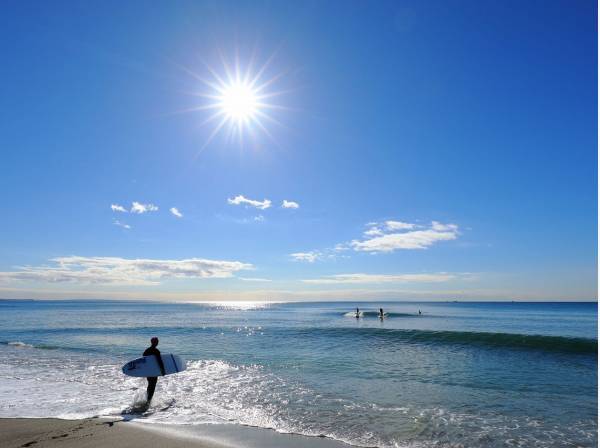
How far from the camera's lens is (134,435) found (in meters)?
9.12

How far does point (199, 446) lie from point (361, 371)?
455 inches

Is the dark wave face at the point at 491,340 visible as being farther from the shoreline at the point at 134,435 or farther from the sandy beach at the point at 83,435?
the sandy beach at the point at 83,435

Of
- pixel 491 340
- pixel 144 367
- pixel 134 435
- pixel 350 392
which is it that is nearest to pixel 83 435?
pixel 134 435

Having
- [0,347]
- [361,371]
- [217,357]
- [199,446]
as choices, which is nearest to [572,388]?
[361,371]

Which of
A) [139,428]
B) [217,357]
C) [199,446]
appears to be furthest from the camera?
[217,357]

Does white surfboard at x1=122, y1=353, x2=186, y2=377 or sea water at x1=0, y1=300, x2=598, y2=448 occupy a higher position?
white surfboard at x1=122, y1=353, x2=186, y2=377

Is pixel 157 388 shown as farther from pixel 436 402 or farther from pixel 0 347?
pixel 0 347

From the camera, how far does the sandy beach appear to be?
843cm

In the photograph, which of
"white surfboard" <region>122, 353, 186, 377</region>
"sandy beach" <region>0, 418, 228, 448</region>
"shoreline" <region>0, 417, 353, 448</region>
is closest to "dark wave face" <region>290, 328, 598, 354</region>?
"white surfboard" <region>122, 353, 186, 377</region>

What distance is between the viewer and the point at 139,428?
9789mm

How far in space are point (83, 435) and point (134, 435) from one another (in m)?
1.19

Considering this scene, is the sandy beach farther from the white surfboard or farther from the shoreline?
the white surfboard

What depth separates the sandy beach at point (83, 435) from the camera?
8.43 metres

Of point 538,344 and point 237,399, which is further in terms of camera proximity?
point 538,344
